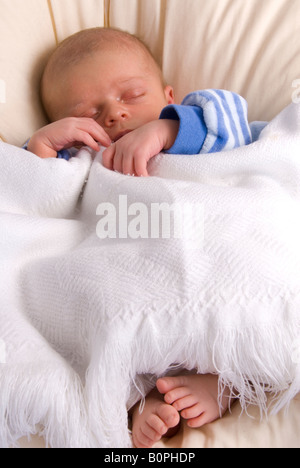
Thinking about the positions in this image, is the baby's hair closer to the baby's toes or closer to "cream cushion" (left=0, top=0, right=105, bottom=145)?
"cream cushion" (left=0, top=0, right=105, bottom=145)

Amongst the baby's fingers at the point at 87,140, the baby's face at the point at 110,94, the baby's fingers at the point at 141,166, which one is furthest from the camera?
the baby's face at the point at 110,94

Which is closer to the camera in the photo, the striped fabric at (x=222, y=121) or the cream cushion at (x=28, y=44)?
the striped fabric at (x=222, y=121)

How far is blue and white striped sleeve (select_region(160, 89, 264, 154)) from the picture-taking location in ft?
3.29

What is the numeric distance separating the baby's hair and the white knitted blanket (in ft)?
1.53

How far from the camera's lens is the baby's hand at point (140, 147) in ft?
3.17

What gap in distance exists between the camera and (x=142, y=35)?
1.41 metres

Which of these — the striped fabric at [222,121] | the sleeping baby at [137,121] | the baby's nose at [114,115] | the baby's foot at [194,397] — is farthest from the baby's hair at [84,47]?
the baby's foot at [194,397]

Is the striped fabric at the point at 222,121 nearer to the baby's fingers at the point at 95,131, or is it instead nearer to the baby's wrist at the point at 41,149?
the baby's fingers at the point at 95,131

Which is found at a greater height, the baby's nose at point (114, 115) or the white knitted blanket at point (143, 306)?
the baby's nose at point (114, 115)

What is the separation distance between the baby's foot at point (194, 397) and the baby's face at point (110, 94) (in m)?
0.60

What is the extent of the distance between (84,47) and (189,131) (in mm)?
404

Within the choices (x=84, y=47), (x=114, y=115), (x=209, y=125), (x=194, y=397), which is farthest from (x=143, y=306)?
(x=84, y=47)

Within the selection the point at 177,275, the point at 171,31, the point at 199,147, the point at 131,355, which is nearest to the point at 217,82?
the point at 171,31

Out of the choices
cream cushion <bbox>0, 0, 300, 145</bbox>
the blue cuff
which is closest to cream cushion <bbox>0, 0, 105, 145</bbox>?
cream cushion <bbox>0, 0, 300, 145</bbox>
